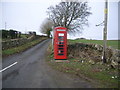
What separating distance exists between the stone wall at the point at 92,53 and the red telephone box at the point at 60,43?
3.34 ft

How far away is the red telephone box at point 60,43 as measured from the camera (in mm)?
10102

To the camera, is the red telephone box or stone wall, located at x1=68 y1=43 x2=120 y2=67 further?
the red telephone box

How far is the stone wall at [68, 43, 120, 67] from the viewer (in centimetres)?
698

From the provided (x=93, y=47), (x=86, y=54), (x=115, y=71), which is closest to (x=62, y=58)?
(x=86, y=54)

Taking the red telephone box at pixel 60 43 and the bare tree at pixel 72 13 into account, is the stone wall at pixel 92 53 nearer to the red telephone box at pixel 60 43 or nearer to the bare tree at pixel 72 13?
the red telephone box at pixel 60 43

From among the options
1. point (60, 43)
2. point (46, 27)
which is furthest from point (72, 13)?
point (46, 27)

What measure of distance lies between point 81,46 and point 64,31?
2.31 metres

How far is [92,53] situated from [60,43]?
2.44m

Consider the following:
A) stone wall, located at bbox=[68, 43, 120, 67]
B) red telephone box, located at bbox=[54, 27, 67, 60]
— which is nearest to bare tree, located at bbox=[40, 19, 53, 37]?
stone wall, located at bbox=[68, 43, 120, 67]

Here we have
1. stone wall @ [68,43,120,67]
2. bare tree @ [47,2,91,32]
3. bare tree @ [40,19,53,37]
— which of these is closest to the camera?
stone wall @ [68,43,120,67]

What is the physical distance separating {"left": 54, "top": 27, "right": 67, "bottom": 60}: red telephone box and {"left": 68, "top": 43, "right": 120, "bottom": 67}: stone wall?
1.02 m

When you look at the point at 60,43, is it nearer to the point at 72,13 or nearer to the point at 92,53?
the point at 92,53

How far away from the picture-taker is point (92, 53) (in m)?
9.92

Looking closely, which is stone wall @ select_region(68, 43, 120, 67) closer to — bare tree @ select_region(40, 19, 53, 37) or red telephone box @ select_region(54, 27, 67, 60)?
red telephone box @ select_region(54, 27, 67, 60)
